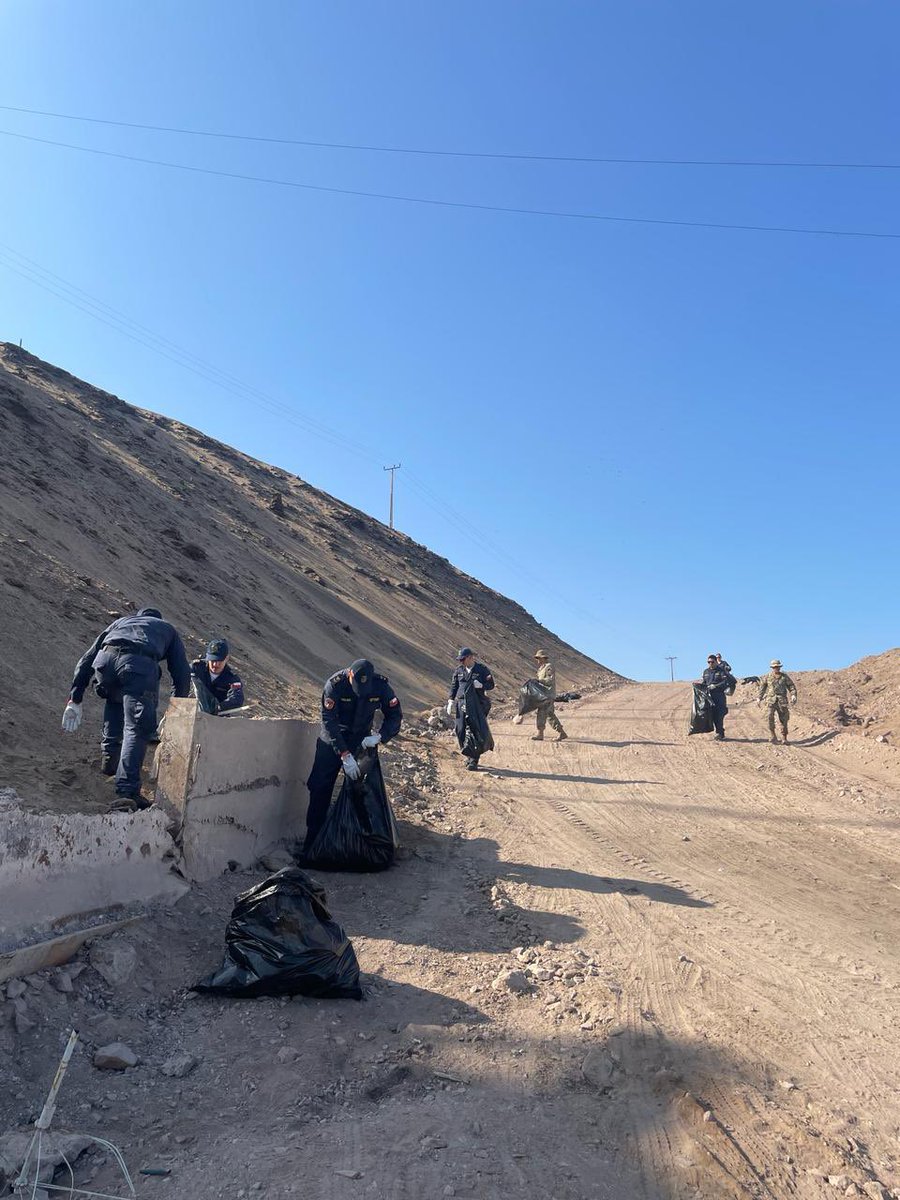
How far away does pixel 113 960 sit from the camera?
3705 millimetres

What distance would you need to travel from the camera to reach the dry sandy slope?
2.69m

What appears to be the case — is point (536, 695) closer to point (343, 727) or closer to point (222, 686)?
point (222, 686)

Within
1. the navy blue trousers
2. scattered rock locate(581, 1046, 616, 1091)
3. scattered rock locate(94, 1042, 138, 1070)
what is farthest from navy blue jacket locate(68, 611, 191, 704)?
scattered rock locate(581, 1046, 616, 1091)

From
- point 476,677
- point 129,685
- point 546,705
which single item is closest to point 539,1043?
point 129,685

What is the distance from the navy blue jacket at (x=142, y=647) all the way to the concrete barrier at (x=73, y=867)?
129cm

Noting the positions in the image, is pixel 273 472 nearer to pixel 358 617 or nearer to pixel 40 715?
pixel 358 617

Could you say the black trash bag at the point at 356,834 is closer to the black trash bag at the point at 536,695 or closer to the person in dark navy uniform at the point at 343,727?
the person in dark navy uniform at the point at 343,727

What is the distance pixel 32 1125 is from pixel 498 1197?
1703 millimetres

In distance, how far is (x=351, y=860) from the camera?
5.57 meters

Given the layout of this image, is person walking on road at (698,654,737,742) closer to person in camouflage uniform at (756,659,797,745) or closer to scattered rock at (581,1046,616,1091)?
person in camouflage uniform at (756,659,797,745)

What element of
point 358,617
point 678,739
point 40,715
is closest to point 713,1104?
point 40,715

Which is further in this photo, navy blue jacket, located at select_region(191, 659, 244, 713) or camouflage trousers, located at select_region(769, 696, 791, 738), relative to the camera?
camouflage trousers, located at select_region(769, 696, 791, 738)

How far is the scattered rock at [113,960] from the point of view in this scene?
3.65m

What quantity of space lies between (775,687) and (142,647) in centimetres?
1129
